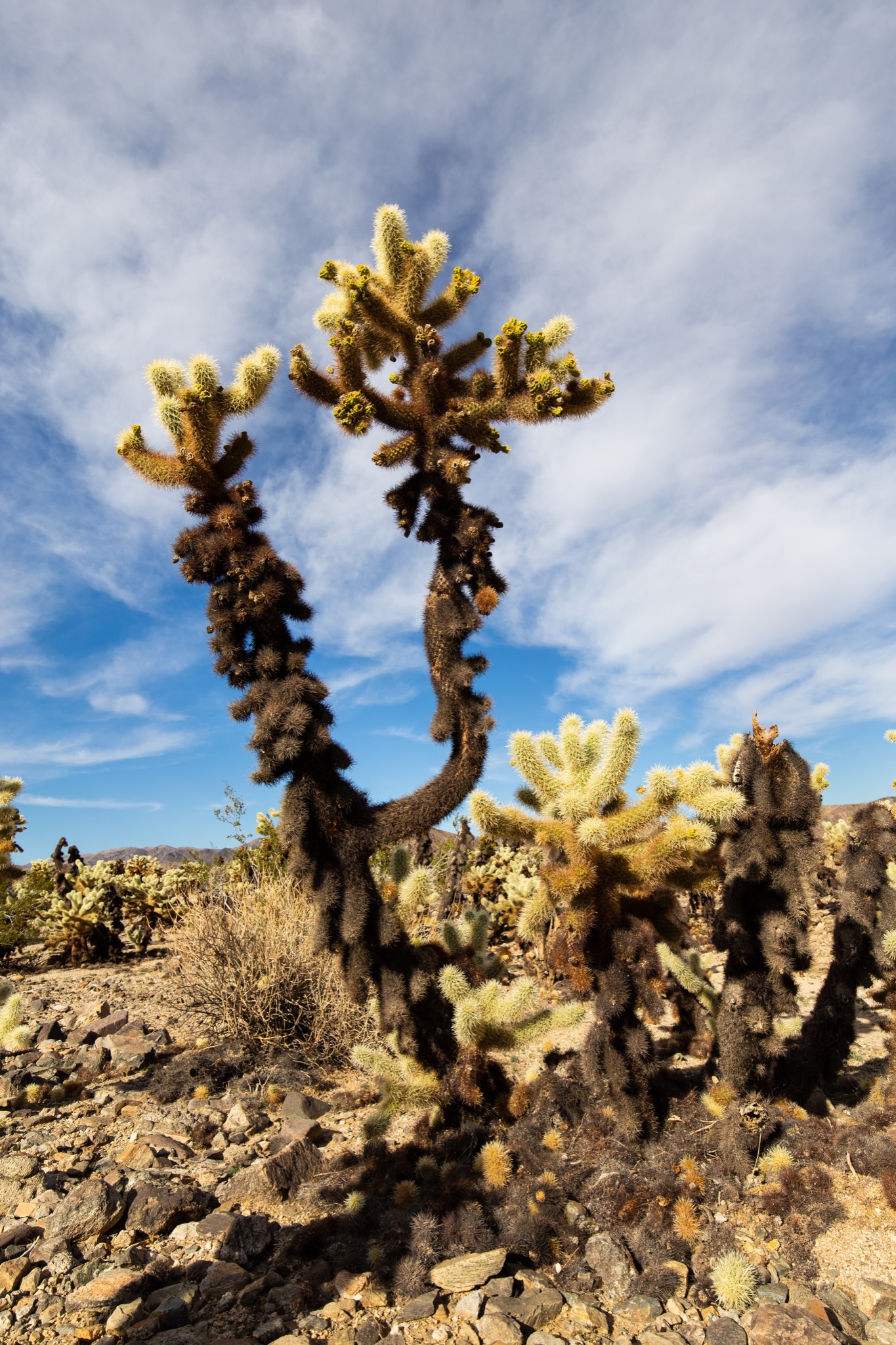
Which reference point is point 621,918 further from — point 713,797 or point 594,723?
point 594,723

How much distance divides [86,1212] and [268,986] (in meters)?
3.05

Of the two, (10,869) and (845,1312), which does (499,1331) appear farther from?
(10,869)

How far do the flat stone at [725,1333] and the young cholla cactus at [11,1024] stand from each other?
4124mm

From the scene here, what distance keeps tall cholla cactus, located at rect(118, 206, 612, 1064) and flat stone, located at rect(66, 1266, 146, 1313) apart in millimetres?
1594

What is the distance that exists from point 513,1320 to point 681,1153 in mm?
1431

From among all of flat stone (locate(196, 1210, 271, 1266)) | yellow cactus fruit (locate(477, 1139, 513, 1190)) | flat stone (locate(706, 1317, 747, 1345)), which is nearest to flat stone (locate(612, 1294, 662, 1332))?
flat stone (locate(706, 1317, 747, 1345))

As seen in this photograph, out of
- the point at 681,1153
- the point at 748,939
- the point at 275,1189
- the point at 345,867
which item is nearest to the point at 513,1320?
the point at 681,1153

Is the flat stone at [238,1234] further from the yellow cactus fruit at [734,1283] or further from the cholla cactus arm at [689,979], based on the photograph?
the cholla cactus arm at [689,979]

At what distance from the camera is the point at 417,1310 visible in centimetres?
314

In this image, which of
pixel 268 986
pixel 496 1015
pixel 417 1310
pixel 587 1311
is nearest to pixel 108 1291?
pixel 417 1310

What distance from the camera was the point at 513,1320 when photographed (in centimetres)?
301

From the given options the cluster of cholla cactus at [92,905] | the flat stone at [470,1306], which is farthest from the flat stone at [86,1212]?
the cluster of cholla cactus at [92,905]

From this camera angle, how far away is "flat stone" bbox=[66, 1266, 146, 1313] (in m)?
3.17

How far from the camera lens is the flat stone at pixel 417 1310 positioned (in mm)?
3125
